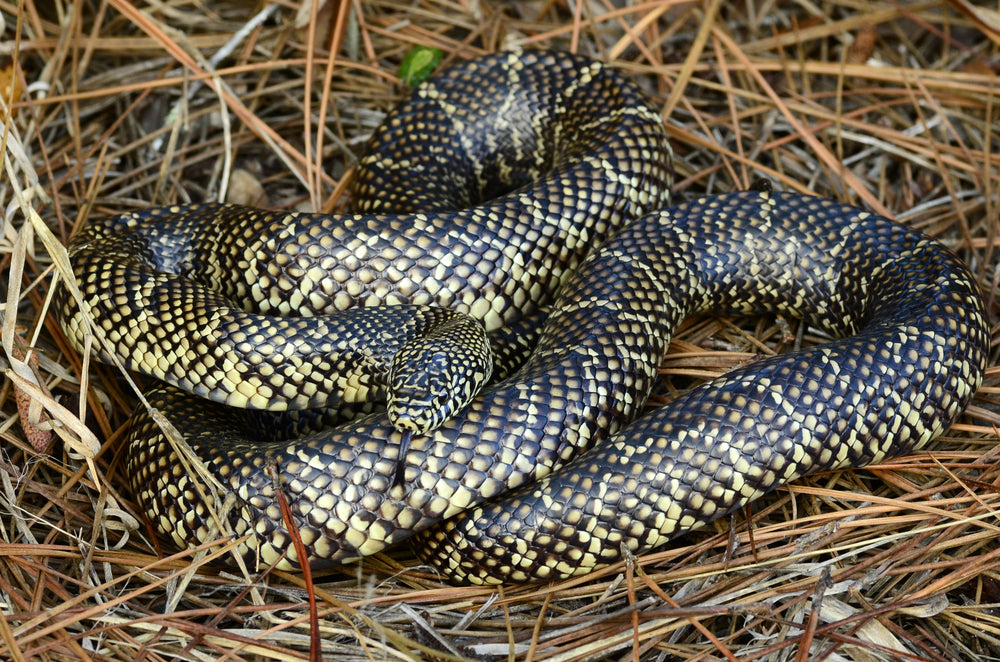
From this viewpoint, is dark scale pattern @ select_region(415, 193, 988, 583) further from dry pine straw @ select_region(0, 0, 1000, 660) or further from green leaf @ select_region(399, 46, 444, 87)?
green leaf @ select_region(399, 46, 444, 87)

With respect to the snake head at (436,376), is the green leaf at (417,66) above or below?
above

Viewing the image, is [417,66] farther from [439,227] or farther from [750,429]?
[750,429]

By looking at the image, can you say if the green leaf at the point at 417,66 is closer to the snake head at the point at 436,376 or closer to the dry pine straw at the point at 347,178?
the dry pine straw at the point at 347,178

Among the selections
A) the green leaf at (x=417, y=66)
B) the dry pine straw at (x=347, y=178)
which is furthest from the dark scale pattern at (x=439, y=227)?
the dry pine straw at (x=347, y=178)

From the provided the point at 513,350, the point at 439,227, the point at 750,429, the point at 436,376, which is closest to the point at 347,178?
the point at 439,227

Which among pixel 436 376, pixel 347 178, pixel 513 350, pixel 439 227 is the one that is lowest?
pixel 513 350

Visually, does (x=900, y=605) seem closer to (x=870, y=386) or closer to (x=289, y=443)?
(x=870, y=386)
